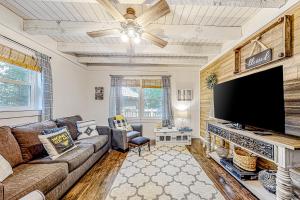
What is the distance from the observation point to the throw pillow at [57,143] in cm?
224

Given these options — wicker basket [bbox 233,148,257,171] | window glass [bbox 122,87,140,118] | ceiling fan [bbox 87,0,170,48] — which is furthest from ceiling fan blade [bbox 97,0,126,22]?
window glass [bbox 122,87,140,118]

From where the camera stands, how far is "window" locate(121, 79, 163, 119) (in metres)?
5.11

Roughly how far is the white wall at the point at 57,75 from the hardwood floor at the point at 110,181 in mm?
1473

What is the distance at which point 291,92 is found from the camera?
1.81 m

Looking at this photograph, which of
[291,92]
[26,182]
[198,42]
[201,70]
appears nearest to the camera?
[26,182]

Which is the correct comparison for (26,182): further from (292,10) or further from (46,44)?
(292,10)

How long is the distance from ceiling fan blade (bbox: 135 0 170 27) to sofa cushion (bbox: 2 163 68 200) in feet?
6.77


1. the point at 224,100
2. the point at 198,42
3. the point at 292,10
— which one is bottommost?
the point at 224,100

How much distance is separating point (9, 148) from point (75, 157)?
0.79m

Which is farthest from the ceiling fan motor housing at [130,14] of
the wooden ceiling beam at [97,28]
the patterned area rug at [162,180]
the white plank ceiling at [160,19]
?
the patterned area rug at [162,180]

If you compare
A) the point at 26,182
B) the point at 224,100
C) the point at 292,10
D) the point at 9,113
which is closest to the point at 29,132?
the point at 9,113

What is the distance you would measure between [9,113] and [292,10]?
161 inches

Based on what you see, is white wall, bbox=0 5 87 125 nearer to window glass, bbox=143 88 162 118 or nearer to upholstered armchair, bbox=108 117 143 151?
upholstered armchair, bbox=108 117 143 151

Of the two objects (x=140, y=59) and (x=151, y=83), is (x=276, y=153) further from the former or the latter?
(x=151, y=83)
